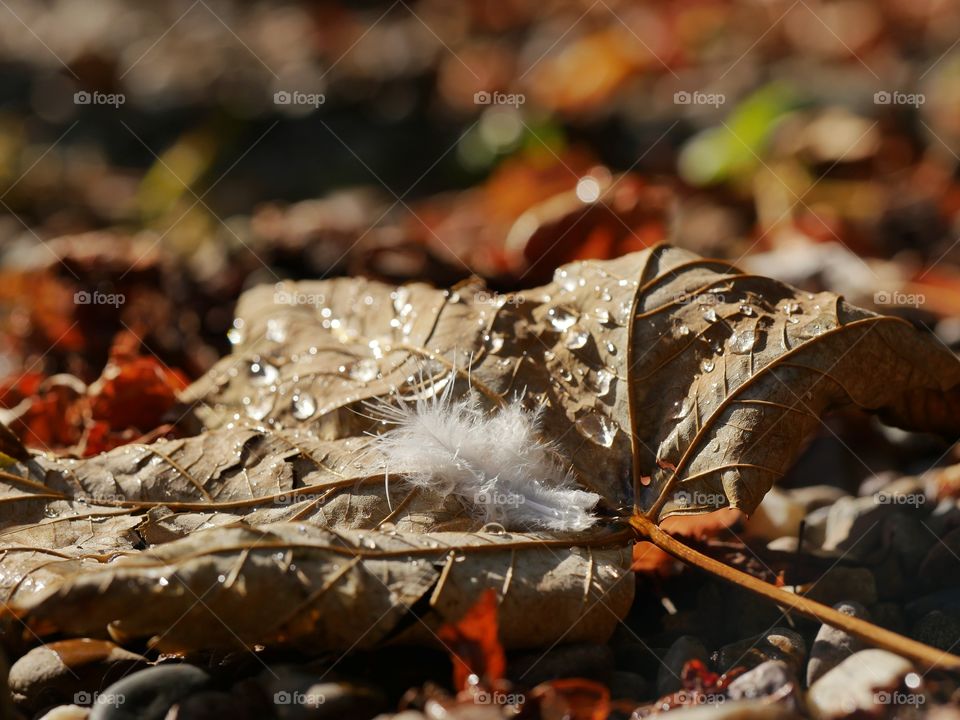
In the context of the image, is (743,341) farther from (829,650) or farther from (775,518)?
(829,650)

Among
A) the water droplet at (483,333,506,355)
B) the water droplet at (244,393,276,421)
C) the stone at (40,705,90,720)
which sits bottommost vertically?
the stone at (40,705,90,720)

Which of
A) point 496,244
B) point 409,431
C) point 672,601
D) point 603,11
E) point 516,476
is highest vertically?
point 603,11

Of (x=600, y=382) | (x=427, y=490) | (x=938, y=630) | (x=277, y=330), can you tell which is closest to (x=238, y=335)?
(x=277, y=330)

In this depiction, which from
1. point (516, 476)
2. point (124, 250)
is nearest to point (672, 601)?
point (516, 476)

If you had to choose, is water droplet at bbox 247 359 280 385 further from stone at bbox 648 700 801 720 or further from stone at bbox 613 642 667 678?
stone at bbox 648 700 801 720

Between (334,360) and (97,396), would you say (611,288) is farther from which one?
(97,396)

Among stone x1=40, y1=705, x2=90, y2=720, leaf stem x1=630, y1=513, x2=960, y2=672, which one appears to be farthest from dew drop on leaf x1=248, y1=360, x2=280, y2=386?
leaf stem x1=630, y1=513, x2=960, y2=672

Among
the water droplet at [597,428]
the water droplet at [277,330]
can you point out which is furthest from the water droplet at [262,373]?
the water droplet at [597,428]
